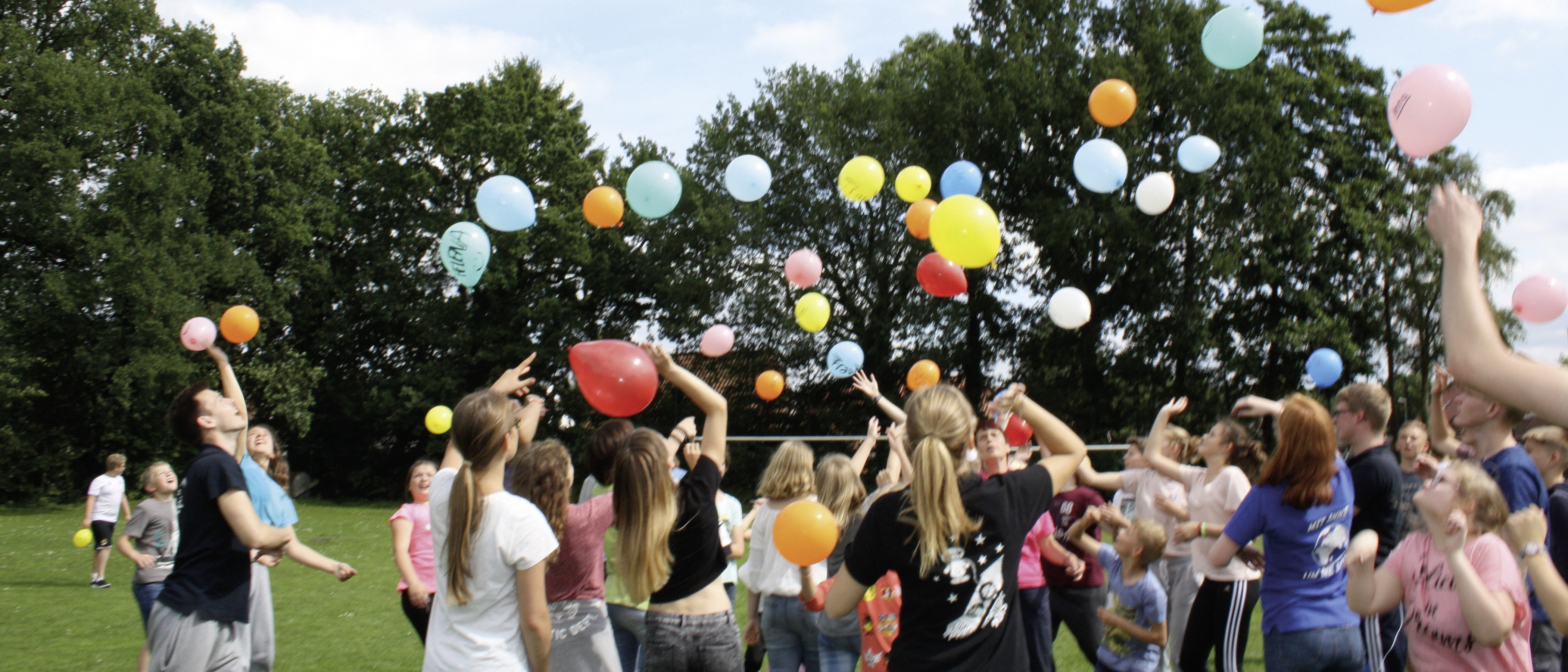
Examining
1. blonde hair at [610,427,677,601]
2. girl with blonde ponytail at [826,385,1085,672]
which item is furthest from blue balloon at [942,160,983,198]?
girl with blonde ponytail at [826,385,1085,672]

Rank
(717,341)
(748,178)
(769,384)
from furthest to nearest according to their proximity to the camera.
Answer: (769,384)
(717,341)
(748,178)

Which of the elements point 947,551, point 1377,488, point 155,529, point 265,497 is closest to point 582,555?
point 947,551

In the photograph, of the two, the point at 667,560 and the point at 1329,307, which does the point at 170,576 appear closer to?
the point at 667,560

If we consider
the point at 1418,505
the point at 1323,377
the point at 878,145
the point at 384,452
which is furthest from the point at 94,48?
the point at 1418,505

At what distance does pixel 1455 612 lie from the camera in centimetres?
304

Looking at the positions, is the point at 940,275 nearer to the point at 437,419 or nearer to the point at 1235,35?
the point at 1235,35

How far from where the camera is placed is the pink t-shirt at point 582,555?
145 inches

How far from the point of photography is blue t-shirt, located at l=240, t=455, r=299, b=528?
467 centimetres

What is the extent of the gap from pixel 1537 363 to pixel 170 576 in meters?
3.98

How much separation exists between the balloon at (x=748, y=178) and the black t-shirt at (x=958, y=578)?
19.7 ft

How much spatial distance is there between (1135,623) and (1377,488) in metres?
1.20

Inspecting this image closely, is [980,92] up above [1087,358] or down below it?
above

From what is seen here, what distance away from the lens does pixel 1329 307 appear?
21797mm

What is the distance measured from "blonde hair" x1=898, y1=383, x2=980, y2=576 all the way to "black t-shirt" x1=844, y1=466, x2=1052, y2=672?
24mm
